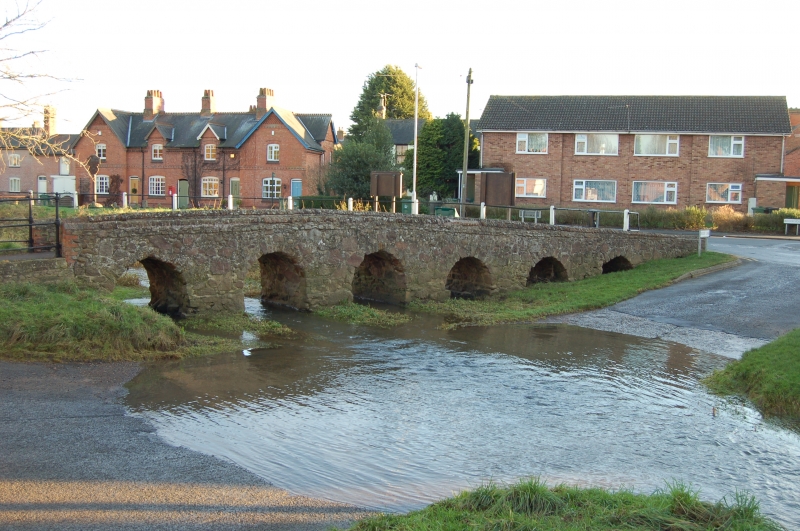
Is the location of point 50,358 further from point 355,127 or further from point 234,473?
point 355,127

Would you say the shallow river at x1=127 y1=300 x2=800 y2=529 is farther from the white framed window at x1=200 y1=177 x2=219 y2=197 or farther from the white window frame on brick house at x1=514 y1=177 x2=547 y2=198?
the white framed window at x1=200 y1=177 x2=219 y2=197

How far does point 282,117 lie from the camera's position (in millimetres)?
54625

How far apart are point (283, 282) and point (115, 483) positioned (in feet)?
45.0

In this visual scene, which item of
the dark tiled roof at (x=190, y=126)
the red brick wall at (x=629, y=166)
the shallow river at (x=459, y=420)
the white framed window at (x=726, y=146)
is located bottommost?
the shallow river at (x=459, y=420)

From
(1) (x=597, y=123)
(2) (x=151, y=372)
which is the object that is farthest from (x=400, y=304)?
(1) (x=597, y=123)

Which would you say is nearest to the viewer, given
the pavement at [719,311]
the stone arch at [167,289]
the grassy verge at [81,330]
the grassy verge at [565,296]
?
the grassy verge at [81,330]

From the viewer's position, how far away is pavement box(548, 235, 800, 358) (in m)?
16.9

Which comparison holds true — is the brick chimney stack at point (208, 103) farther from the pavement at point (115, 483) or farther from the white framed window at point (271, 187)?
the pavement at point (115, 483)

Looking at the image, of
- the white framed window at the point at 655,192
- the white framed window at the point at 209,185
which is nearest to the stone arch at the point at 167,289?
the white framed window at the point at 655,192

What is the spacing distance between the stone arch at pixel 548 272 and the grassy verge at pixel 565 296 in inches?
24.7

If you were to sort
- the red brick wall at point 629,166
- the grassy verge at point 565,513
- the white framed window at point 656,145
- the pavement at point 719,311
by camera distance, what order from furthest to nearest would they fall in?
the white framed window at point 656,145, the red brick wall at point 629,166, the pavement at point 719,311, the grassy verge at point 565,513

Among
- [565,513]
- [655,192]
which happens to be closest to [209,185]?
[655,192]

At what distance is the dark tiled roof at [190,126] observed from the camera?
56.0 meters

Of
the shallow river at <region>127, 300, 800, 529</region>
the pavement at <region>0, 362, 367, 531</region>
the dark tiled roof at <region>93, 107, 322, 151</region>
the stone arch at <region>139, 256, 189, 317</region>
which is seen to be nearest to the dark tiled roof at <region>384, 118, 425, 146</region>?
the dark tiled roof at <region>93, 107, 322, 151</region>
